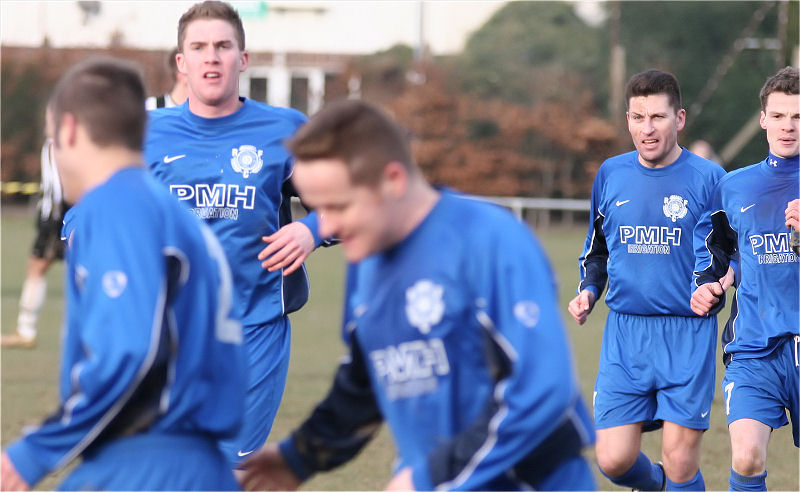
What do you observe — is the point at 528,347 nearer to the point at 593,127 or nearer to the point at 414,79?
the point at 593,127

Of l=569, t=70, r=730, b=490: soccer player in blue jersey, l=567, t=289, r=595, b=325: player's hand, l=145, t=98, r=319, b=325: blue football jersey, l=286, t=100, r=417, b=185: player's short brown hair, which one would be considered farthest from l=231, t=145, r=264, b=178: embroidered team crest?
l=286, t=100, r=417, b=185: player's short brown hair

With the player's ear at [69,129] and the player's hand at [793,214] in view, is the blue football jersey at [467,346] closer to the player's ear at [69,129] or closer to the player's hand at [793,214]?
the player's ear at [69,129]

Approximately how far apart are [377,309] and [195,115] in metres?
2.70

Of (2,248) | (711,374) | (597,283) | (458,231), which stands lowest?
(2,248)

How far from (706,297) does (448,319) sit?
3.36m

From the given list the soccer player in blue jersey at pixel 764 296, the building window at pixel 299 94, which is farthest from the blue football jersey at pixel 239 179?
the building window at pixel 299 94

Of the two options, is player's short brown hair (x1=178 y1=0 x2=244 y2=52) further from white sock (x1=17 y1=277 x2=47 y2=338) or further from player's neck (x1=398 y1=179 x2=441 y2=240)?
white sock (x1=17 y1=277 x2=47 y2=338)

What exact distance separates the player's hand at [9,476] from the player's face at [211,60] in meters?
2.70

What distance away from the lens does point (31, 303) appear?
11461 mm

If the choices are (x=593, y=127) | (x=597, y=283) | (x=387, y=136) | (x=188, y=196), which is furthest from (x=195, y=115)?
(x=593, y=127)

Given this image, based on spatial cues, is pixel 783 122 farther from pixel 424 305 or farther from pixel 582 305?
pixel 424 305

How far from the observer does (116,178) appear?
9.39 ft

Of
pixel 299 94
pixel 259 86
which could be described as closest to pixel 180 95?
pixel 299 94

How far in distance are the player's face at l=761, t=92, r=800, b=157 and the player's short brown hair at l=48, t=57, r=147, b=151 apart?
12.1ft
